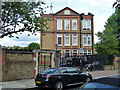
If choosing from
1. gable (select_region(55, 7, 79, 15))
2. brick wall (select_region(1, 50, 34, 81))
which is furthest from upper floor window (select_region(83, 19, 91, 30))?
brick wall (select_region(1, 50, 34, 81))

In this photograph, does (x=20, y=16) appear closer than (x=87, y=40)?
Yes

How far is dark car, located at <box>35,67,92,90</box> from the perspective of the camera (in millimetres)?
9789

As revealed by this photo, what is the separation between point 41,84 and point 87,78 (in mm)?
3838

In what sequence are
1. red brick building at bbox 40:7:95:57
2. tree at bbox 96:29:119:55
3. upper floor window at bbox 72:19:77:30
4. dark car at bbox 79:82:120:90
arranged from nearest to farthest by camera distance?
dark car at bbox 79:82:120:90, tree at bbox 96:29:119:55, red brick building at bbox 40:7:95:57, upper floor window at bbox 72:19:77:30

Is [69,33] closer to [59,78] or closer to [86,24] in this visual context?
[86,24]

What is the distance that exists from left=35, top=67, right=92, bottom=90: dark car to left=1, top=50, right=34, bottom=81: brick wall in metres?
4.04

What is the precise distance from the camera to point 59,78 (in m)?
10.1

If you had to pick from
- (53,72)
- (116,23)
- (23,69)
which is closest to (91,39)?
(116,23)

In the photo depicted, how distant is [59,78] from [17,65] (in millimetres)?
5473

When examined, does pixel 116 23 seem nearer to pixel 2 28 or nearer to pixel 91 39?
pixel 91 39

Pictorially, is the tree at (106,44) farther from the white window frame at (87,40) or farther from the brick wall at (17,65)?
the brick wall at (17,65)

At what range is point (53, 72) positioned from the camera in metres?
10.2

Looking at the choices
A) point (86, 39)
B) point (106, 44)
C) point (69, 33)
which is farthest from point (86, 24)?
point (106, 44)

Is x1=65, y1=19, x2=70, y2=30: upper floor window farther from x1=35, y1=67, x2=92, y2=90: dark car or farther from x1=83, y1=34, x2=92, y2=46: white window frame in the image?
x1=35, y1=67, x2=92, y2=90: dark car
